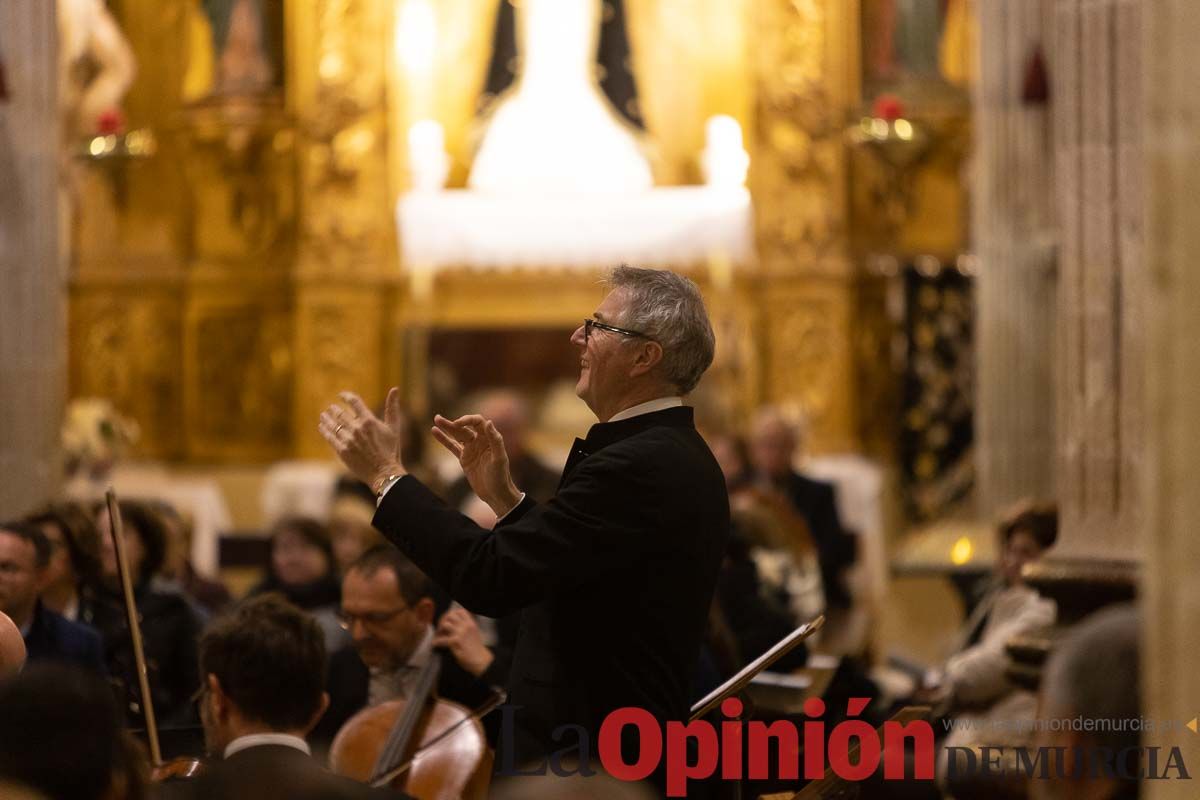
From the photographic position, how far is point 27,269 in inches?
Result: 301

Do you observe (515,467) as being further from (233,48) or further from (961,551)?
(233,48)

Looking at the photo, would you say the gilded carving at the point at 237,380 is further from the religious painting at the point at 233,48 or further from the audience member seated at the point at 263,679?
the audience member seated at the point at 263,679

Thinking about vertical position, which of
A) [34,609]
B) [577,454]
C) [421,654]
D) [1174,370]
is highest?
[1174,370]

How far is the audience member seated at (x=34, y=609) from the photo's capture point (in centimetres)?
503

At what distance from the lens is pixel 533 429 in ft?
47.9

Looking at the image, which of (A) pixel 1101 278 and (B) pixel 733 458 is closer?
(A) pixel 1101 278

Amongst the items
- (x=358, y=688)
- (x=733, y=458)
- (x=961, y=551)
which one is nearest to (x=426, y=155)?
(x=961, y=551)

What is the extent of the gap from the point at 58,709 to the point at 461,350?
1194 centimetres

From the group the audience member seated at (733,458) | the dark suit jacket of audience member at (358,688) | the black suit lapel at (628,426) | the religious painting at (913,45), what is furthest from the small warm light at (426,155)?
the black suit lapel at (628,426)

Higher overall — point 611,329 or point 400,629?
point 611,329

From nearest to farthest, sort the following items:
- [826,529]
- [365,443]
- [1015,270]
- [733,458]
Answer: [365,443], [733,458], [826,529], [1015,270]

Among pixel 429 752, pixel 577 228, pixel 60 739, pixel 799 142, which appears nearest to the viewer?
pixel 60 739

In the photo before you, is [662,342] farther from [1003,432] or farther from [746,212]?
[746,212]

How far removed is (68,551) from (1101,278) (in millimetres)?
3125
